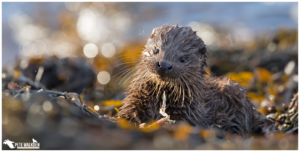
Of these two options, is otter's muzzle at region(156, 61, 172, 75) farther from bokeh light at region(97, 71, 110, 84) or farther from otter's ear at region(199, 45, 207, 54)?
bokeh light at region(97, 71, 110, 84)

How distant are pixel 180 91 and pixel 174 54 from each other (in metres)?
0.42

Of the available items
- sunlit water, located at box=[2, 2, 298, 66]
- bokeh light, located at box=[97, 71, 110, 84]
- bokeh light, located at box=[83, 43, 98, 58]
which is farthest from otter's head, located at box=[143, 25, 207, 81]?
sunlit water, located at box=[2, 2, 298, 66]

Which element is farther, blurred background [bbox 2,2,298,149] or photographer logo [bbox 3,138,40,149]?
blurred background [bbox 2,2,298,149]

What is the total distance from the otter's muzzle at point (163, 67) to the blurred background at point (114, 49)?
0.53 meters

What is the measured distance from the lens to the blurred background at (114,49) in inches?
76.4

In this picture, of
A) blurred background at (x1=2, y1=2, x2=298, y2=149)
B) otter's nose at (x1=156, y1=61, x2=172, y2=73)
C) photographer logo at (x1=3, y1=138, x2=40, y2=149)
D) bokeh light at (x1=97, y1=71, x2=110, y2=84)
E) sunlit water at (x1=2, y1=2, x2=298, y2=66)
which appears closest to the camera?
photographer logo at (x1=3, y1=138, x2=40, y2=149)

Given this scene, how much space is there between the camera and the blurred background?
194cm

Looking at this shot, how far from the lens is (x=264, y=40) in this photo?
9.29 meters

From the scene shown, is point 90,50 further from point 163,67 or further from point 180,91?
point 163,67

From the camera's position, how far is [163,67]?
3.08m

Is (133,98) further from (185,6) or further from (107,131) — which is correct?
(185,6)

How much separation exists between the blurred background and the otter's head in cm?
38

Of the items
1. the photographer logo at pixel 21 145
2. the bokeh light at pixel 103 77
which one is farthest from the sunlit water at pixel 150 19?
the photographer logo at pixel 21 145

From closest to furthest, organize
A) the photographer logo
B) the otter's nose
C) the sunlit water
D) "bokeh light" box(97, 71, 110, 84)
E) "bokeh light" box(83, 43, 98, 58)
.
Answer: the photographer logo → the otter's nose → "bokeh light" box(97, 71, 110, 84) → "bokeh light" box(83, 43, 98, 58) → the sunlit water
